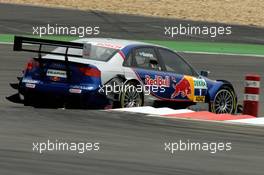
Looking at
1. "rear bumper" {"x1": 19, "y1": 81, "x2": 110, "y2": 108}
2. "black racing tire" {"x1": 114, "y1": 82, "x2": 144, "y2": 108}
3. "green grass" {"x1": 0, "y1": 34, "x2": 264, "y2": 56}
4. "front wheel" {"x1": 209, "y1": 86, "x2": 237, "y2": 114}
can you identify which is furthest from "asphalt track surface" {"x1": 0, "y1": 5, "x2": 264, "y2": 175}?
"green grass" {"x1": 0, "y1": 34, "x2": 264, "y2": 56}

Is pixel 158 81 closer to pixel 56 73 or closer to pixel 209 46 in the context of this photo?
pixel 56 73

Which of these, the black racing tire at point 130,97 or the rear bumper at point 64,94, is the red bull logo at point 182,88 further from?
the rear bumper at point 64,94

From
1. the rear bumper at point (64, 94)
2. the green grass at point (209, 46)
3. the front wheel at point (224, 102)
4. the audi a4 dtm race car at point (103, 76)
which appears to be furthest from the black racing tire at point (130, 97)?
the green grass at point (209, 46)

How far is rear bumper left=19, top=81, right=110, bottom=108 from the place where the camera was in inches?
619

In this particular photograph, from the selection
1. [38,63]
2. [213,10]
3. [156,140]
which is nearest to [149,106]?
[38,63]

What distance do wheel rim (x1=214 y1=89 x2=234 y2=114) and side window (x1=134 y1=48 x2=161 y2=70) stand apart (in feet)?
5.02

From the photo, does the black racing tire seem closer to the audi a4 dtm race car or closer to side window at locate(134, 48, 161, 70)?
the audi a4 dtm race car

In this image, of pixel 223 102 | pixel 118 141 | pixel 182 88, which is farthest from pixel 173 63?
pixel 118 141

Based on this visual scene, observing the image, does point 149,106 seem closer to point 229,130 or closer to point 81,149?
point 229,130

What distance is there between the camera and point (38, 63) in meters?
16.2

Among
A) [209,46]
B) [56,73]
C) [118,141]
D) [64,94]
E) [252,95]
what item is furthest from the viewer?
[209,46]

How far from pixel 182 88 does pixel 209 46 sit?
14521mm

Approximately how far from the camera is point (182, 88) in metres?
17.2

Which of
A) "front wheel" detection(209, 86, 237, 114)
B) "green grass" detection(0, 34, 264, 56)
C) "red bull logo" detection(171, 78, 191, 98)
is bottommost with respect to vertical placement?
"front wheel" detection(209, 86, 237, 114)
